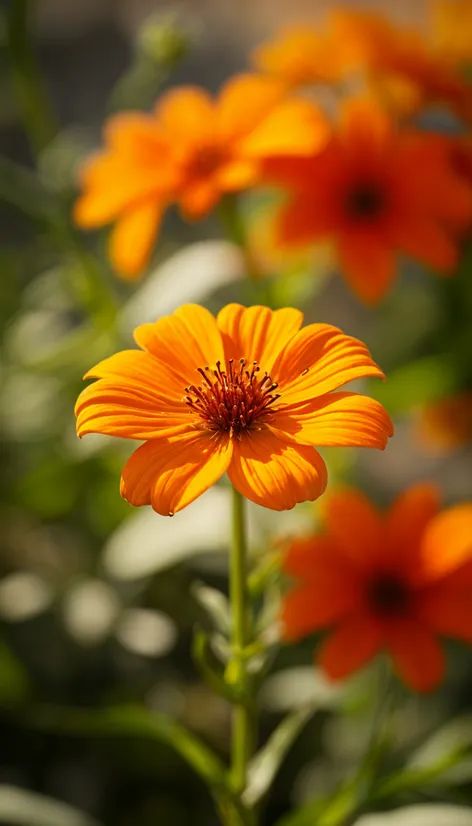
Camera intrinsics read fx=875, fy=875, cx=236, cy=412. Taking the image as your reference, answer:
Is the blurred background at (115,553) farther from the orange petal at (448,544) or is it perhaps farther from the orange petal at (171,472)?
the orange petal at (171,472)

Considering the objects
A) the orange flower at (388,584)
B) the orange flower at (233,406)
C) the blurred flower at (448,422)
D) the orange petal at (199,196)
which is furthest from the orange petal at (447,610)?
the blurred flower at (448,422)

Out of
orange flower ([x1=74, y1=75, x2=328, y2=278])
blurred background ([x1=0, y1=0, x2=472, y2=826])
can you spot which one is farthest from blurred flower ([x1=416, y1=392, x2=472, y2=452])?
orange flower ([x1=74, y1=75, x2=328, y2=278])

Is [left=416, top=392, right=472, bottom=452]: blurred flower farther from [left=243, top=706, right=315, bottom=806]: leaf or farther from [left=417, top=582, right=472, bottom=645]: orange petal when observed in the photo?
[left=243, top=706, right=315, bottom=806]: leaf

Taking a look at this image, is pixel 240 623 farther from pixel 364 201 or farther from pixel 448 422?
pixel 448 422

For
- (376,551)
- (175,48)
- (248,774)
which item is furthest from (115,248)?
(248,774)

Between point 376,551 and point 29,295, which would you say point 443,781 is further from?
point 29,295

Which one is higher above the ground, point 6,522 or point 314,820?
point 6,522

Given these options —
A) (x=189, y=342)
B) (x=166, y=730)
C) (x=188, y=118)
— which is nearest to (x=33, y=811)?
(x=166, y=730)
